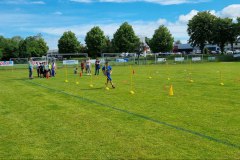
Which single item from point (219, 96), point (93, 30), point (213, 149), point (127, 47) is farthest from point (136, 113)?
point (93, 30)

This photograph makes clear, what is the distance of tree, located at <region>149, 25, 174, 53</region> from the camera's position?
294 feet

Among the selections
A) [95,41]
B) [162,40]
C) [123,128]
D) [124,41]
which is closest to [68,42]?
[95,41]

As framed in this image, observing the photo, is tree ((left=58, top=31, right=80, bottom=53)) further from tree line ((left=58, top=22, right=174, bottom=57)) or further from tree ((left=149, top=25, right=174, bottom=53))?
tree ((left=149, top=25, right=174, bottom=53))

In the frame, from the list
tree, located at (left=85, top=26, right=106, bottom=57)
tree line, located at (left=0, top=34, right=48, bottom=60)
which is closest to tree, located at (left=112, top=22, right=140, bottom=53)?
tree, located at (left=85, top=26, right=106, bottom=57)

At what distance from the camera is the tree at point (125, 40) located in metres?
88.8

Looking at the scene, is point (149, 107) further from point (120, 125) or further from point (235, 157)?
point (235, 157)

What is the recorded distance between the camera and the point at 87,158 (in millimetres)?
6371

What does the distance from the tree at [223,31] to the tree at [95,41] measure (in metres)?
32.5

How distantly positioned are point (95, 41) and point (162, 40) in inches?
788

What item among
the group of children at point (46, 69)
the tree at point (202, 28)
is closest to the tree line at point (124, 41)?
the tree at point (202, 28)

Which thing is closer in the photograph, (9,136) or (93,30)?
(9,136)

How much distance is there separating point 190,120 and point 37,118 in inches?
196

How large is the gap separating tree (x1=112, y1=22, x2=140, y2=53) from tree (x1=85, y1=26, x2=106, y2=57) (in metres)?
4.85

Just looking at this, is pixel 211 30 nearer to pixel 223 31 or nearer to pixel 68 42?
pixel 223 31
